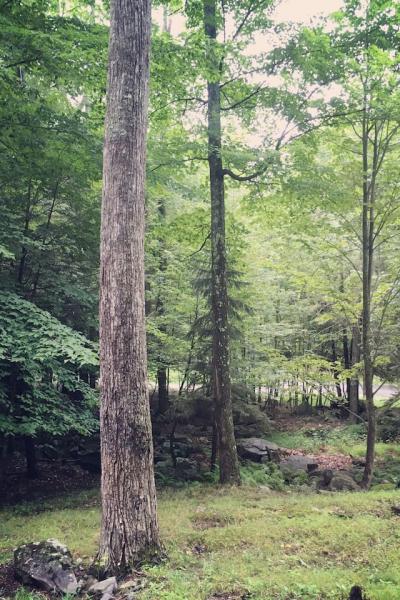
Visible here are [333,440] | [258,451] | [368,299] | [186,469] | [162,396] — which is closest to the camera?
[368,299]

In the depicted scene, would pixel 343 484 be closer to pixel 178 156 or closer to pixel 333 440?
pixel 333 440

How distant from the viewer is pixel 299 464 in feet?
43.9

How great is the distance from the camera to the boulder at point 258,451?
14.0 metres

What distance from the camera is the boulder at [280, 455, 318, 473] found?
12977 millimetres

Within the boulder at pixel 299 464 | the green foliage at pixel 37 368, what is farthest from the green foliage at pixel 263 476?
the green foliage at pixel 37 368

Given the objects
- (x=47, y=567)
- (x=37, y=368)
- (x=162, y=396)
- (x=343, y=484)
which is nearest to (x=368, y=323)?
(x=343, y=484)

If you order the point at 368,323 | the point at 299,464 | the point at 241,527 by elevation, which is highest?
the point at 368,323

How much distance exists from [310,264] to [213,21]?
10093mm

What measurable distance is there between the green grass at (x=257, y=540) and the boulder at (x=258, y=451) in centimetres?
404

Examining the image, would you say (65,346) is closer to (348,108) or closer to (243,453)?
(348,108)

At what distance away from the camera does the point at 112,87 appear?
5.04 m

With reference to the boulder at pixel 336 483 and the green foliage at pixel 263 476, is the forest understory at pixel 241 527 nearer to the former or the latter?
the green foliage at pixel 263 476

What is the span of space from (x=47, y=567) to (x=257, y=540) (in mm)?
2959

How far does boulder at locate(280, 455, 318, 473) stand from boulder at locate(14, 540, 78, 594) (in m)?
9.36
